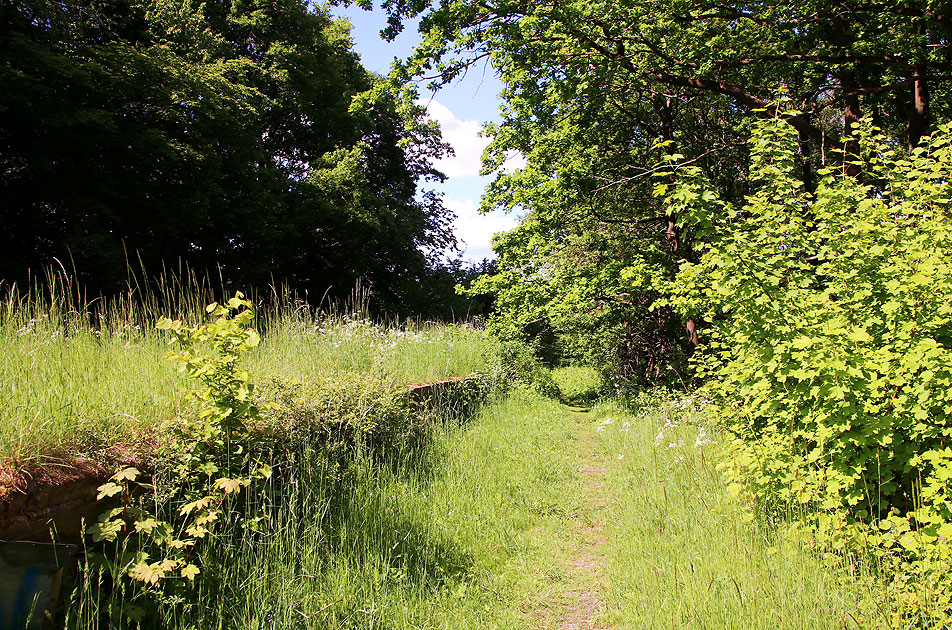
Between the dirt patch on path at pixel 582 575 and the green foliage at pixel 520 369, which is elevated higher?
the green foliage at pixel 520 369

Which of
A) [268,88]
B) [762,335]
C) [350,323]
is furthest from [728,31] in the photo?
[268,88]

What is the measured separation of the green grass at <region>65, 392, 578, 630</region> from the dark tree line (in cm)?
428

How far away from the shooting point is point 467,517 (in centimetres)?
411

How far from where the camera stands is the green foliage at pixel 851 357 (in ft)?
8.52

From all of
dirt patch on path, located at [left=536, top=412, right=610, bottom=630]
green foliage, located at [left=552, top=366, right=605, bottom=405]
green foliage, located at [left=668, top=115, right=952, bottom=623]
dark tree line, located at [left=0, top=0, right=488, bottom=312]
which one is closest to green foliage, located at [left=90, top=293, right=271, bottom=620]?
dirt patch on path, located at [left=536, top=412, right=610, bottom=630]

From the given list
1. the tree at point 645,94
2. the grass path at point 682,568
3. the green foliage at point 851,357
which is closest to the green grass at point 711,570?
the grass path at point 682,568

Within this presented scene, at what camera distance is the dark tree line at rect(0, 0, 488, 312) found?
502 inches

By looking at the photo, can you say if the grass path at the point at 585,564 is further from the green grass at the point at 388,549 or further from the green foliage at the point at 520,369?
the green foliage at the point at 520,369

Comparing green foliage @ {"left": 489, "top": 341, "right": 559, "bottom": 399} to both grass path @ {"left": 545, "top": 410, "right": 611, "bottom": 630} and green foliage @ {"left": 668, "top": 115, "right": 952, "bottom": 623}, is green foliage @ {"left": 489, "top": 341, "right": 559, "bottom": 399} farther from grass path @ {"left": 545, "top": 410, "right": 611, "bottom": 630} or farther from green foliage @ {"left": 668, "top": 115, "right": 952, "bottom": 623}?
green foliage @ {"left": 668, "top": 115, "right": 952, "bottom": 623}

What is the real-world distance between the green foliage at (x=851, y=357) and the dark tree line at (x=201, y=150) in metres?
5.48

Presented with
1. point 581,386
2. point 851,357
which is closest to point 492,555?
point 851,357

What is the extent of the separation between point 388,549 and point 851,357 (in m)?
3.03

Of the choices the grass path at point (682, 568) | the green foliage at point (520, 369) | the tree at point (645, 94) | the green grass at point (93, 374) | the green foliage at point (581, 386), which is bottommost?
the green foliage at point (581, 386)

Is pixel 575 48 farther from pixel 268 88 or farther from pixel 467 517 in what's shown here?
pixel 268 88
